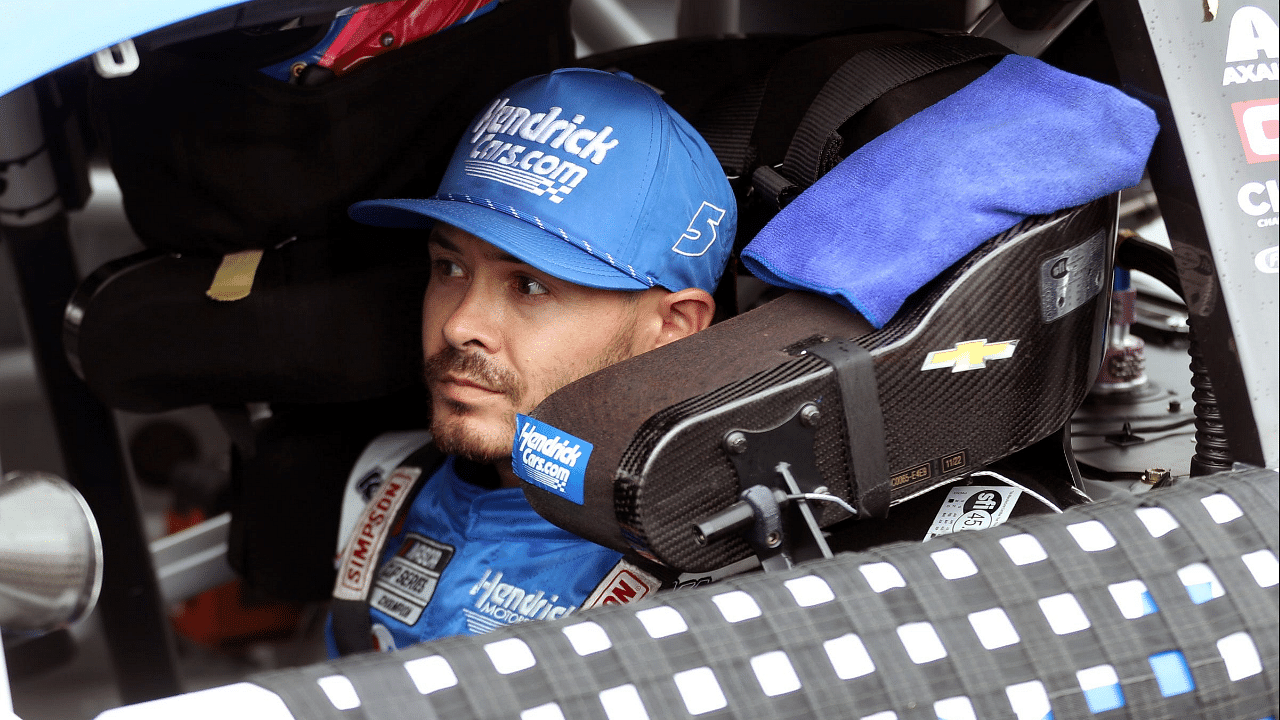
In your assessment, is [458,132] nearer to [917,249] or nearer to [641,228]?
[641,228]

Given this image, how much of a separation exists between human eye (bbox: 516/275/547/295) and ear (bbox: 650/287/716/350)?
0.43 feet

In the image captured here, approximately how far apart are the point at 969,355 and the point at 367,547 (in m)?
0.79

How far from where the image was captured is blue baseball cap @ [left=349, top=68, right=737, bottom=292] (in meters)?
1.21

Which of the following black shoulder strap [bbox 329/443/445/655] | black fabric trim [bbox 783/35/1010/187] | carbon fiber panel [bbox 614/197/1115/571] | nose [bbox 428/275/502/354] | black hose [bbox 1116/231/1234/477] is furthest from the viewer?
black shoulder strap [bbox 329/443/445/655]

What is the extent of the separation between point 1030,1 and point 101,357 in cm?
116

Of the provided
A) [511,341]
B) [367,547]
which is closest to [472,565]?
[367,547]

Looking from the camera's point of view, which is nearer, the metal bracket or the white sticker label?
the metal bracket

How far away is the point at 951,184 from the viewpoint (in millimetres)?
1012

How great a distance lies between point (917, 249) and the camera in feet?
3.25

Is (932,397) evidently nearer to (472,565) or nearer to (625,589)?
(625,589)

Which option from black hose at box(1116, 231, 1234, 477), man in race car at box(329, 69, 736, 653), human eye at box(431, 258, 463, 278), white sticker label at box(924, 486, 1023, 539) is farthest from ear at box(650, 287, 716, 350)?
black hose at box(1116, 231, 1234, 477)

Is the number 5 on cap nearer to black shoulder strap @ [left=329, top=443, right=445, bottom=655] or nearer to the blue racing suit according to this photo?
the blue racing suit

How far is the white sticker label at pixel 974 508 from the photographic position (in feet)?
3.60

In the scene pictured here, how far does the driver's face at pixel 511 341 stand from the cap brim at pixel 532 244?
1.8 inches
